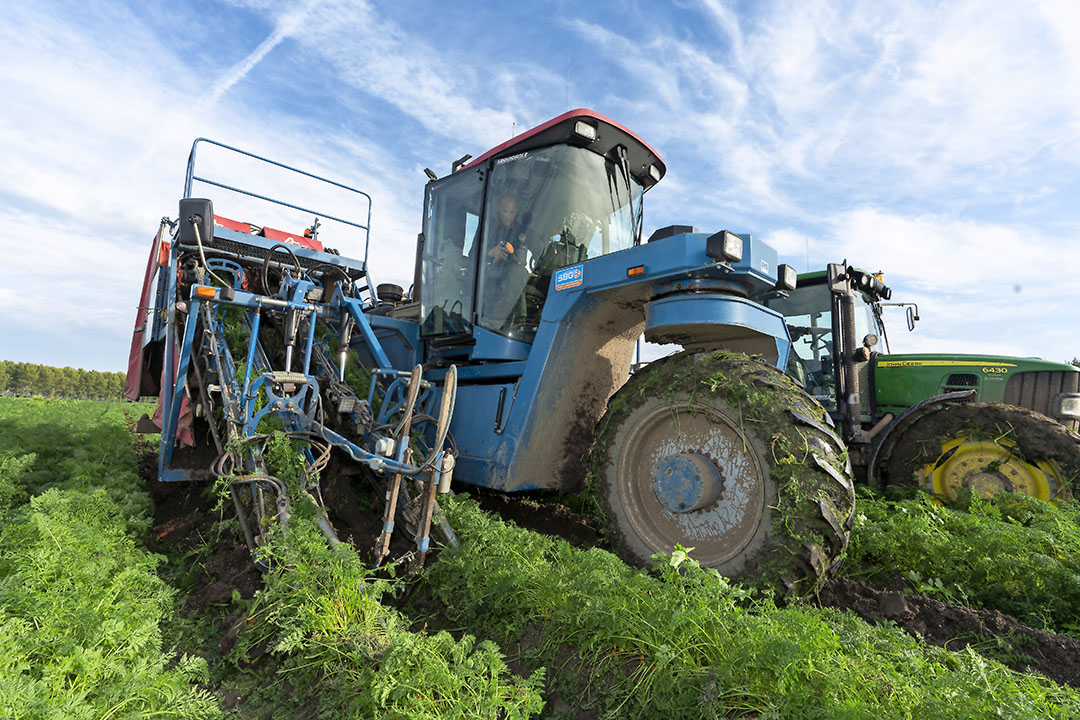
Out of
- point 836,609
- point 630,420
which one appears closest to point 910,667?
point 836,609

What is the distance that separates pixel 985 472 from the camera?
554cm

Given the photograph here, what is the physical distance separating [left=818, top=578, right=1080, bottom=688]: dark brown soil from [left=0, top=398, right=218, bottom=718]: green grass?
3.14 m

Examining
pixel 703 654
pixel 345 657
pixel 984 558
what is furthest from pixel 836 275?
pixel 345 657

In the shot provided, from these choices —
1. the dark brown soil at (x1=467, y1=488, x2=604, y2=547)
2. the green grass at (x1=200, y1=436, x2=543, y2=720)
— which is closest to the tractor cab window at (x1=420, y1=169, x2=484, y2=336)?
the dark brown soil at (x1=467, y1=488, x2=604, y2=547)

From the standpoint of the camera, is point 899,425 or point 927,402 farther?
point 899,425

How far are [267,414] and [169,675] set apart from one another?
2385 mm

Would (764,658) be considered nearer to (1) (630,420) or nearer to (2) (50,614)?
(1) (630,420)

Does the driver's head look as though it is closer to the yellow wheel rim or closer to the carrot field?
the carrot field

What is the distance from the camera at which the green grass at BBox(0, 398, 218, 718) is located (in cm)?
200

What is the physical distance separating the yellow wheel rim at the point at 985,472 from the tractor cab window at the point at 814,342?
127 centimetres

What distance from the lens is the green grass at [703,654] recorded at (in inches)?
71.0

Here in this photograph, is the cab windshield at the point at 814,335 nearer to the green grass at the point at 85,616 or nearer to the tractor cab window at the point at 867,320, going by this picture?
the tractor cab window at the point at 867,320

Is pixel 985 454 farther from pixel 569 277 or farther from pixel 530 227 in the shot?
pixel 530 227

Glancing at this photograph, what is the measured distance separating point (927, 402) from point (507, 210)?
475 centimetres
